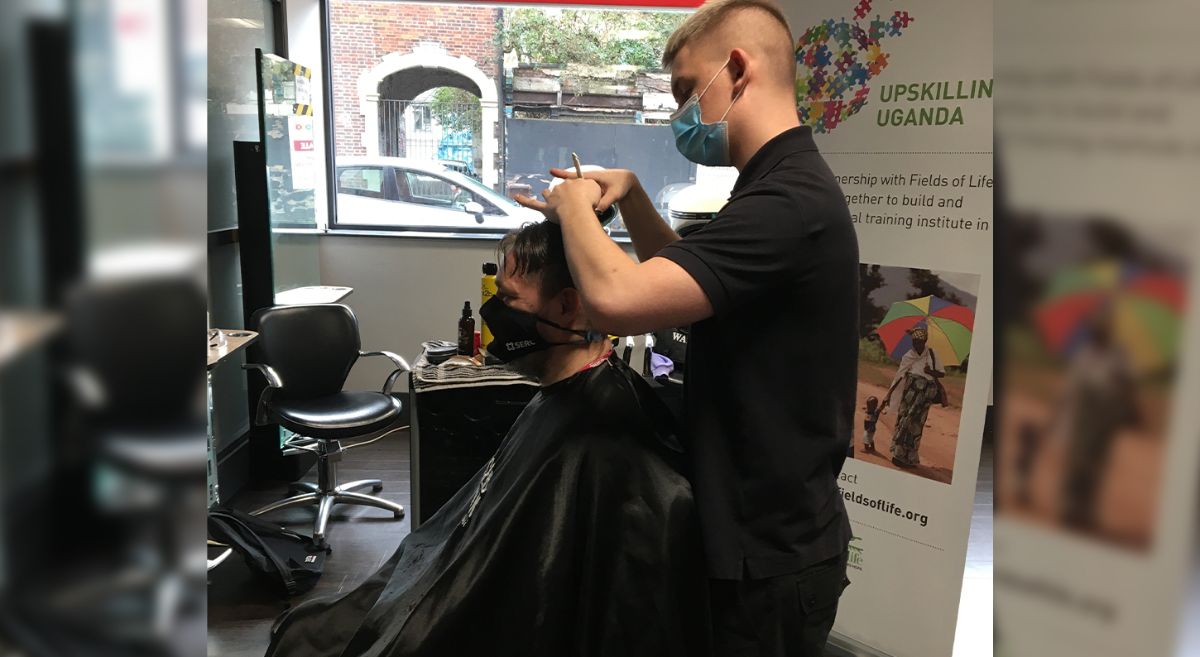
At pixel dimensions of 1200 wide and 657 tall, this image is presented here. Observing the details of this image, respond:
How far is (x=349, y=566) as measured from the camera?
3498 millimetres

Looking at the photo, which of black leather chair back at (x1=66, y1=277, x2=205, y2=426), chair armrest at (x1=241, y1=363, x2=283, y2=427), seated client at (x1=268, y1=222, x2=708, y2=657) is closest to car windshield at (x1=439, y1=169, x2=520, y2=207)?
chair armrest at (x1=241, y1=363, x2=283, y2=427)

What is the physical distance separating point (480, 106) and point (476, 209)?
2.38 feet

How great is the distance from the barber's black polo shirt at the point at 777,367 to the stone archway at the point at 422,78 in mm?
4558

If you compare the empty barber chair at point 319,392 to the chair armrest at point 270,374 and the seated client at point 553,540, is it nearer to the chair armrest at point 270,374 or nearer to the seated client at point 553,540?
the chair armrest at point 270,374

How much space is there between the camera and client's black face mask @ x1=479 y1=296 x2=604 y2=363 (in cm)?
186

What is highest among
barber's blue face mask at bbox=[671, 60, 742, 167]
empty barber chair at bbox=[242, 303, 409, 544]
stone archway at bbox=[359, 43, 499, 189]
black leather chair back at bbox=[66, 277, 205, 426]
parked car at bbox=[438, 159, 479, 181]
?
stone archway at bbox=[359, 43, 499, 189]

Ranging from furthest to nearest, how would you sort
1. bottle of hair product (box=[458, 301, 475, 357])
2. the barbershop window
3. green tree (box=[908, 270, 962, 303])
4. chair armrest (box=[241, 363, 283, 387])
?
the barbershop window → chair armrest (box=[241, 363, 283, 387]) → bottle of hair product (box=[458, 301, 475, 357]) → green tree (box=[908, 270, 962, 303])

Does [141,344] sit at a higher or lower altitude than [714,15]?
lower

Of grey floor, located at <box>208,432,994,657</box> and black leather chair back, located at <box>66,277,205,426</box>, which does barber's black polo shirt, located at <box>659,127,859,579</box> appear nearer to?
black leather chair back, located at <box>66,277,205,426</box>

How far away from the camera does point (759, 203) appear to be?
4.01ft

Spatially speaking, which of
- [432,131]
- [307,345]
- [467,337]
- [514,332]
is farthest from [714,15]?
[432,131]

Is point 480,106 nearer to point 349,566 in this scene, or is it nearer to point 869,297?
point 349,566

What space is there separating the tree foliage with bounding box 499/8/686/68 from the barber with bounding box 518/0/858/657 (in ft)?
14.0

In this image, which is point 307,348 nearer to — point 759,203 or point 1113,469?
point 759,203
